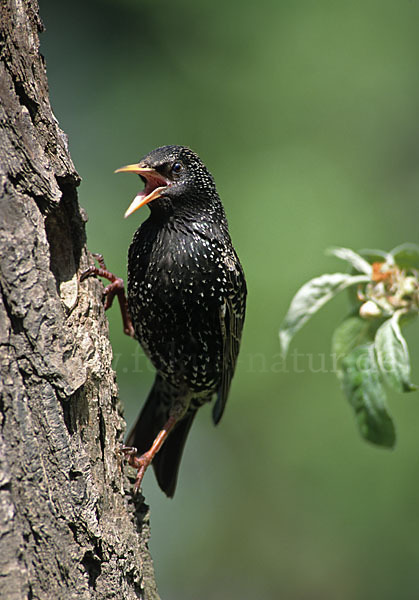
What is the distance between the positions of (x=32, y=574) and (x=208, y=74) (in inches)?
223

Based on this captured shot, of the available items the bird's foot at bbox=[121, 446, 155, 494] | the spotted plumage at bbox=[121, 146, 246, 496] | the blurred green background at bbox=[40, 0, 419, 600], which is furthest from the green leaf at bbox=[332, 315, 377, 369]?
the blurred green background at bbox=[40, 0, 419, 600]

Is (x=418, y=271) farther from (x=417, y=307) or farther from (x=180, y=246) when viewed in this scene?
(x=180, y=246)

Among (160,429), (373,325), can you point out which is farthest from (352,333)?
(160,429)

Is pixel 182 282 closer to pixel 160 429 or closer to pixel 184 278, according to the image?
pixel 184 278

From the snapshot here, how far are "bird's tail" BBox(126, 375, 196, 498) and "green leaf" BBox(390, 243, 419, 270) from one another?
A: 1.68m

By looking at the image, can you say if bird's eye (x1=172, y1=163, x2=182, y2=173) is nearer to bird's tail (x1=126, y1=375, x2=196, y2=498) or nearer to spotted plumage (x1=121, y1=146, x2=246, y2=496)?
spotted plumage (x1=121, y1=146, x2=246, y2=496)

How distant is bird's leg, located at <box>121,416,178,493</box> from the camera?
2836 millimetres

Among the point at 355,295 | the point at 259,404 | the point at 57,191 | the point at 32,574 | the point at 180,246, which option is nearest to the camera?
the point at 32,574

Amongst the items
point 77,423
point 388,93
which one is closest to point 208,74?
point 388,93

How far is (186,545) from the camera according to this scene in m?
6.66

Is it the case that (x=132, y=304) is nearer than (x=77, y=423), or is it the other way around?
(x=77, y=423)

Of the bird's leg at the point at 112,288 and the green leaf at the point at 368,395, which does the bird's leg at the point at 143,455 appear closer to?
the bird's leg at the point at 112,288

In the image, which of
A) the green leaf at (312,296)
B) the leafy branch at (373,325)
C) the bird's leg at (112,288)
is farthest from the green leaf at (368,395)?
the bird's leg at (112,288)

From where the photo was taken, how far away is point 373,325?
106 inches
